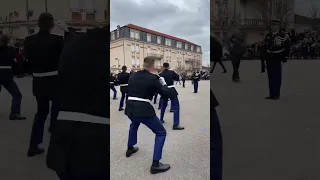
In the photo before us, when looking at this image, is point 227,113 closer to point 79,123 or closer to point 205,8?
point 205,8

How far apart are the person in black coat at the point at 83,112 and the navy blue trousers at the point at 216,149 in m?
0.51

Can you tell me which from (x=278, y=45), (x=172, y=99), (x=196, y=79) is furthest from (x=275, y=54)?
(x=172, y=99)

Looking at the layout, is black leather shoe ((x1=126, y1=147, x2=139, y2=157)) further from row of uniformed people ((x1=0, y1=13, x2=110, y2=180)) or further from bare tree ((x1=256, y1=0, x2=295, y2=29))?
bare tree ((x1=256, y1=0, x2=295, y2=29))

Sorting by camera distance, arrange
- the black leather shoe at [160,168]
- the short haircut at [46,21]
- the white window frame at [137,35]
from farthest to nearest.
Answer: the short haircut at [46,21] < the black leather shoe at [160,168] < the white window frame at [137,35]

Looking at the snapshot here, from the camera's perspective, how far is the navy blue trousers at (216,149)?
130cm

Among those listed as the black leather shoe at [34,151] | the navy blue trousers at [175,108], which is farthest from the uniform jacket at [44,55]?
the navy blue trousers at [175,108]

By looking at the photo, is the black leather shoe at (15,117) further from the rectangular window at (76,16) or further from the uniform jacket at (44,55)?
the rectangular window at (76,16)

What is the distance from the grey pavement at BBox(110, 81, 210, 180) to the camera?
1.17 metres

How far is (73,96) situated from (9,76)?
43cm

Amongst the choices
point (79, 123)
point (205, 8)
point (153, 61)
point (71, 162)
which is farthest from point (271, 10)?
point (71, 162)

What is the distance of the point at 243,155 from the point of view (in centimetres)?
140

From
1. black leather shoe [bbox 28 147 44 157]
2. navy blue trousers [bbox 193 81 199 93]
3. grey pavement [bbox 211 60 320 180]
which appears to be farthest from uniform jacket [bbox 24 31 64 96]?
grey pavement [bbox 211 60 320 180]

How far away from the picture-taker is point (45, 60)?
49.6 inches

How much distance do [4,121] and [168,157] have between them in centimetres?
90
